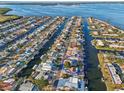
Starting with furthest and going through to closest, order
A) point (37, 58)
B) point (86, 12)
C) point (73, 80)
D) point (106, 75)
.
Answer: point (86, 12), point (37, 58), point (106, 75), point (73, 80)

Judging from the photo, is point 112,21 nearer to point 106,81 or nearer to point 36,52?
point 36,52

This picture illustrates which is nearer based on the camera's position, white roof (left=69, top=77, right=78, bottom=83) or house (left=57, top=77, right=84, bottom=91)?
house (left=57, top=77, right=84, bottom=91)

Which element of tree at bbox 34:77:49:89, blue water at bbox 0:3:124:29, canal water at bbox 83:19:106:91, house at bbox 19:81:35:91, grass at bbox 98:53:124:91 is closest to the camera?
house at bbox 19:81:35:91

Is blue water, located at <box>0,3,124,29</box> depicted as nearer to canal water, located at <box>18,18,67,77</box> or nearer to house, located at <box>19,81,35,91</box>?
canal water, located at <box>18,18,67,77</box>

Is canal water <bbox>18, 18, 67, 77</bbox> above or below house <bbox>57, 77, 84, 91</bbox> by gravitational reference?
below

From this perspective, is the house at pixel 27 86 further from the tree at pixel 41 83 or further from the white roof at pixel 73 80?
the white roof at pixel 73 80

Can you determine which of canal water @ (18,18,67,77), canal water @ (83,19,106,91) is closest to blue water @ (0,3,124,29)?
canal water @ (18,18,67,77)

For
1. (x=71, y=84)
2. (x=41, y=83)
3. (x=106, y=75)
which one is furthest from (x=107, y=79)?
(x=41, y=83)

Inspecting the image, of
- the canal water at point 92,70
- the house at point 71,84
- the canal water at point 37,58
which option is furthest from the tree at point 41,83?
the canal water at point 92,70

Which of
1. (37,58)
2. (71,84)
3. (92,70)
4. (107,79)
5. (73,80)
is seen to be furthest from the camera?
(37,58)

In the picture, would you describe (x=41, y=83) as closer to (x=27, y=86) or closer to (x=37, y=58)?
(x=27, y=86)

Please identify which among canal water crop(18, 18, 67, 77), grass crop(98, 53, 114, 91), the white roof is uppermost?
the white roof
